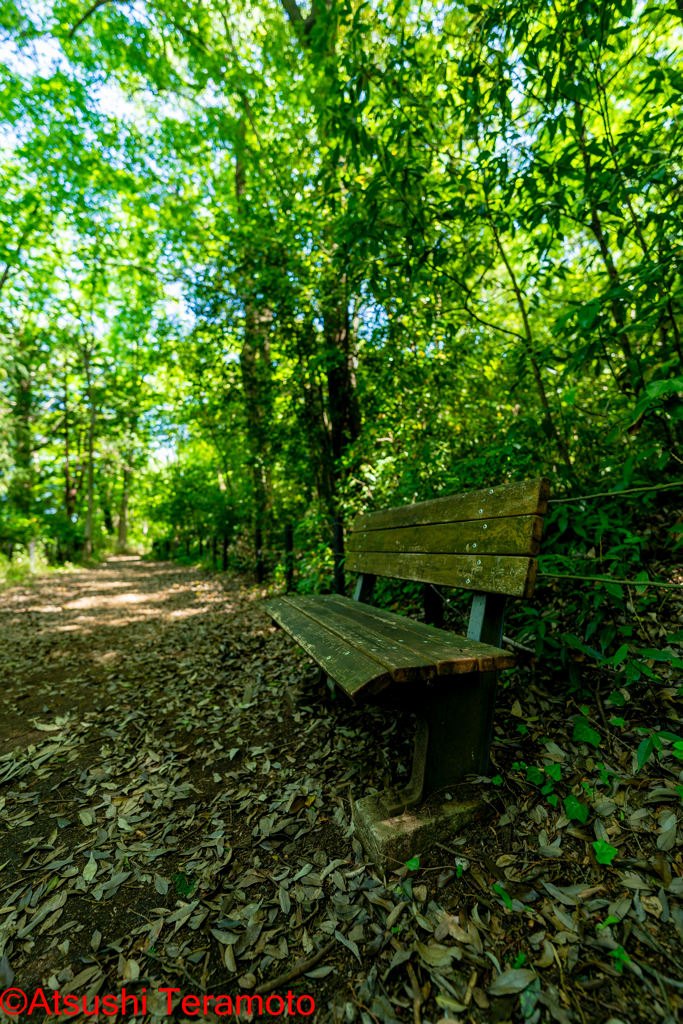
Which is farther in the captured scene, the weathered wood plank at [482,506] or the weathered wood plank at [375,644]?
the weathered wood plank at [482,506]

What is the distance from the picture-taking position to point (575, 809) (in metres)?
1.55

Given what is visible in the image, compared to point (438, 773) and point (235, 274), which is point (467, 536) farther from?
point (235, 274)

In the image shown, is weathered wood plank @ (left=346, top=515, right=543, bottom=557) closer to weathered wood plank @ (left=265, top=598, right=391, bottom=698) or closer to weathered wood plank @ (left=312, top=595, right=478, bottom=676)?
weathered wood plank @ (left=312, top=595, right=478, bottom=676)

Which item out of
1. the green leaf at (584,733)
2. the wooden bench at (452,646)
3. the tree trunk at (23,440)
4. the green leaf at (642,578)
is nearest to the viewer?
the wooden bench at (452,646)

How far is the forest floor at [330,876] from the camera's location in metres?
1.17

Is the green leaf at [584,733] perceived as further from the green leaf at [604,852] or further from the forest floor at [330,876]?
the green leaf at [604,852]

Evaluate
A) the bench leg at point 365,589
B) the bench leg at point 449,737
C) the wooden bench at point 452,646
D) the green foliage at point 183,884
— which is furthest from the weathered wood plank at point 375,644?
the green foliage at point 183,884

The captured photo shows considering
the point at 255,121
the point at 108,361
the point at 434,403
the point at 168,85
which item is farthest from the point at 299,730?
the point at 108,361

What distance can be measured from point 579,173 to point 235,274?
13.9ft

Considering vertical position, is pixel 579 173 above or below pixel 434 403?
above

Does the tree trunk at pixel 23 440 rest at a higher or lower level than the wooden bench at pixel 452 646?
higher

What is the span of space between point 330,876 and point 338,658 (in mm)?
765

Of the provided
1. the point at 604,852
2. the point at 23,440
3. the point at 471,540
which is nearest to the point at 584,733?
the point at 604,852

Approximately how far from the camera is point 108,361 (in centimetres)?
1587
